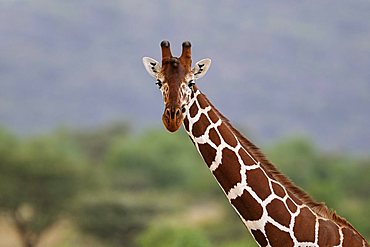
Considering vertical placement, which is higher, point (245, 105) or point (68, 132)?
point (245, 105)

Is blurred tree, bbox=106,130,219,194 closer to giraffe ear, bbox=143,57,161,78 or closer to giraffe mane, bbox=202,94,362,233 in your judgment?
giraffe mane, bbox=202,94,362,233

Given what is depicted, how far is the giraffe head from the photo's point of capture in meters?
5.39

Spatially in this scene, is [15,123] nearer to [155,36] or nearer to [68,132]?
[155,36]

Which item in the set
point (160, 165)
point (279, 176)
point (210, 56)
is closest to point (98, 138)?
point (160, 165)

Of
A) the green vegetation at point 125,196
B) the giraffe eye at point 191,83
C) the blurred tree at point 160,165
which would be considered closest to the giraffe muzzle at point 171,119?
the giraffe eye at point 191,83

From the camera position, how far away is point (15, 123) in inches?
3324

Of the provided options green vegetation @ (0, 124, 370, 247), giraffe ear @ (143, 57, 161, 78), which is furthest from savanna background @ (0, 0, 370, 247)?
giraffe ear @ (143, 57, 161, 78)

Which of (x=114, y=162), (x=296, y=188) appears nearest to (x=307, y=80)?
(x=114, y=162)

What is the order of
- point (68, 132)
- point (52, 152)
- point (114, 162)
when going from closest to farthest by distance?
1. point (52, 152)
2. point (114, 162)
3. point (68, 132)

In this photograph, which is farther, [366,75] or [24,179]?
[366,75]

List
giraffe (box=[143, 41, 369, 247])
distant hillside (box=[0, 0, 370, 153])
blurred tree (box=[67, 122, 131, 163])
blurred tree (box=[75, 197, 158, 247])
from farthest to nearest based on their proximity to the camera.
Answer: distant hillside (box=[0, 0, 370, 153])
blurred tree (box=[67, 122, 131, 163])
blurred tree (box=[75, 197, 158, 247])
giraffe (box=[143, 41, 369, 247])

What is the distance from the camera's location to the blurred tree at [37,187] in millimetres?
25694

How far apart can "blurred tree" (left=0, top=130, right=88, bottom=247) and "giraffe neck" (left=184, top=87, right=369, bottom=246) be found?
1900cm

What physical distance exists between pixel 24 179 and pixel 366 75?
223ft
